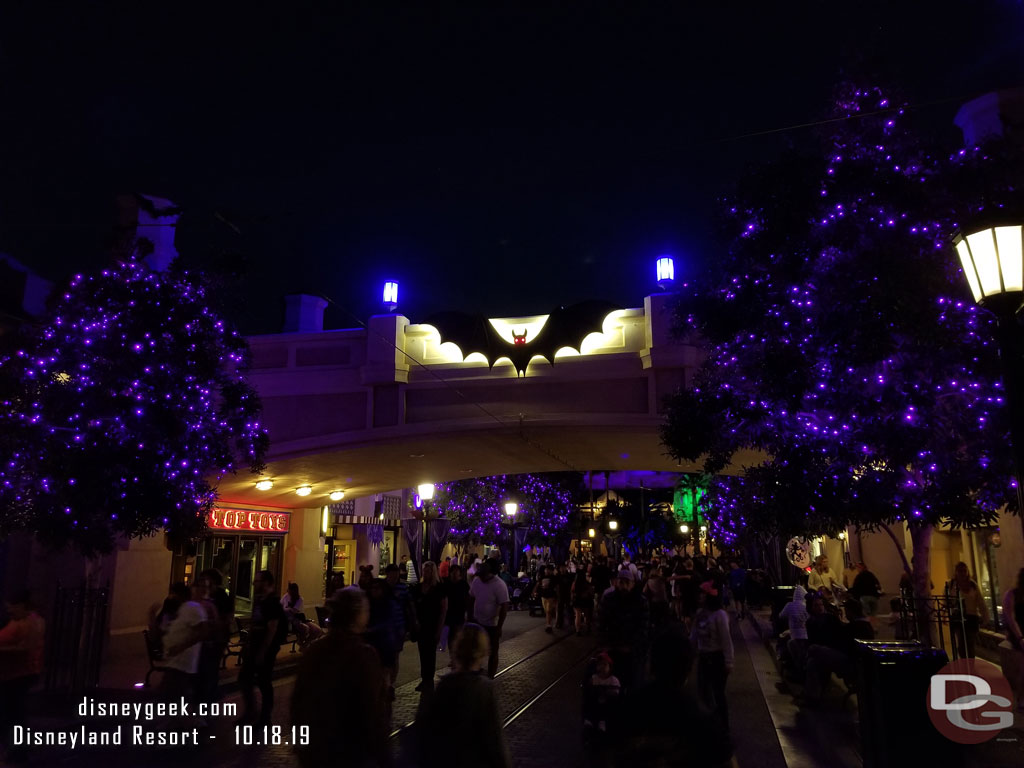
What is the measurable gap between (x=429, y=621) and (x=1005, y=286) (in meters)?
8.22

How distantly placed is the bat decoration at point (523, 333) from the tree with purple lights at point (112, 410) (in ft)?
19.5

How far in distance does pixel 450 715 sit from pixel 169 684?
5.28 m

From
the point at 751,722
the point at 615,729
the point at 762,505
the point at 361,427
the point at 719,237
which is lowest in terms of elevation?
the point at 751,722

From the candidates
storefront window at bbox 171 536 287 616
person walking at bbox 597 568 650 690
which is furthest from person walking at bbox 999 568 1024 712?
storefront window at bbox 171 536 287 616

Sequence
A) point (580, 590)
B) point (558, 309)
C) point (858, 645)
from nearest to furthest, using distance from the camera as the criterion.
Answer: point (858, 645)
point (558, 309)
point (580, 590)

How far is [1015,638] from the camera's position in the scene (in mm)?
9023

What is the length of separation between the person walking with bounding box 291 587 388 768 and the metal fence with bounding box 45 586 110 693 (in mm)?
8727

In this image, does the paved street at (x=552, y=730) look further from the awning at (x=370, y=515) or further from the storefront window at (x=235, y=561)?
the awning at (x=370, y=515)

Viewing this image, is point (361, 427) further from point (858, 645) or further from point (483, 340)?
point (858, 645)

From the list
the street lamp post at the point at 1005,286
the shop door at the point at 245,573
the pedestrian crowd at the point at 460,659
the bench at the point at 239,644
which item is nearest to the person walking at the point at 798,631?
the pedestrian crowd at the point at 460,659

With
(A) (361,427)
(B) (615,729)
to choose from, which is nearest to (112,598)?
(A) (361,427)

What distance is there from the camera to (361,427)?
1783 centimetres

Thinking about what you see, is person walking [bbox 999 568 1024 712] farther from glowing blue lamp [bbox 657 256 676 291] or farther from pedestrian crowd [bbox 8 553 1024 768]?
glowing blue lamp [bbox 657 256 676 291]

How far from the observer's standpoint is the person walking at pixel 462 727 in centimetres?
377
